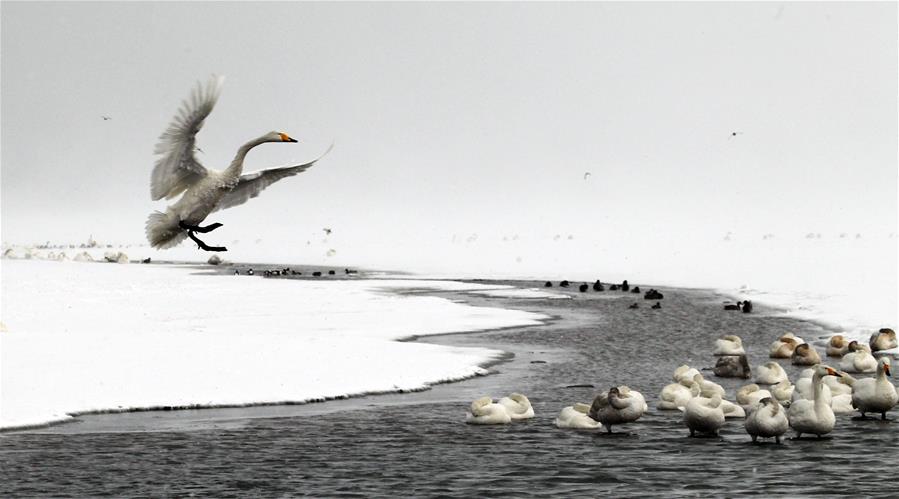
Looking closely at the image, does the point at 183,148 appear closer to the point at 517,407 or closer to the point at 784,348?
the point at 517,407

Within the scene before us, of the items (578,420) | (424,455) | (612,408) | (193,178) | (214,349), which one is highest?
(193,178)

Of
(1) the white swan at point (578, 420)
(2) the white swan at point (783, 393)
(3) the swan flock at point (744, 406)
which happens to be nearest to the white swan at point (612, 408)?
(3) the swan flock at point (744, 406)

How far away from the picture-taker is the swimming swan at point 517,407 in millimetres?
19438

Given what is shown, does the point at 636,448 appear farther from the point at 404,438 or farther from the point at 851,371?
the point at 851,371

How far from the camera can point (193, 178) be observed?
19406 millimetres

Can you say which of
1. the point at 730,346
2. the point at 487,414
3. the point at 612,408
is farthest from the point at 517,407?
the point at 730,346

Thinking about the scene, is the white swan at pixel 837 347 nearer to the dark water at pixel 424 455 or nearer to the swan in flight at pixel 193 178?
the dark water at pixel 424 455

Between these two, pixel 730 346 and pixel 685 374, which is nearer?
pixel 685 374

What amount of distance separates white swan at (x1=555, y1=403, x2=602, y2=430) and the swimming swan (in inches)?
26.9

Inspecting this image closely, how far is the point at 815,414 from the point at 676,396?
3068 millimetres

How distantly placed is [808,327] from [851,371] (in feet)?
34.2

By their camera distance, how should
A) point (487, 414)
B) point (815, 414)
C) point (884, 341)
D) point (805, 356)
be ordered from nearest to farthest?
point (815, 414) → point (487, 414) → point (805, 356) → point (884, 341)

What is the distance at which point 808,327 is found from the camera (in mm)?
35531

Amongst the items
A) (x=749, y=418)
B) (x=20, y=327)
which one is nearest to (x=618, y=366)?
(x=749, y=418)
